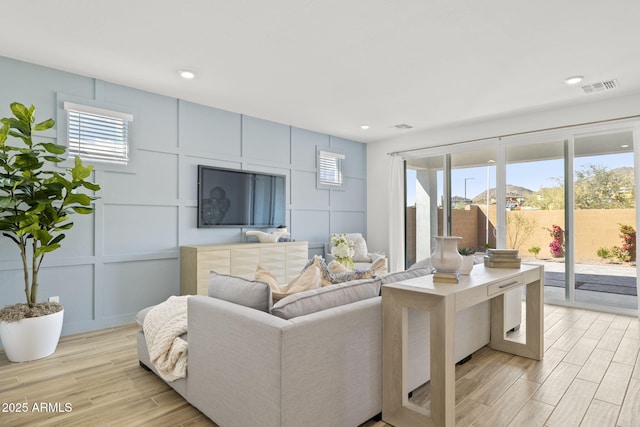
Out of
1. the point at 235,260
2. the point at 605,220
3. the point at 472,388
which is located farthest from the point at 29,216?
the point at 605,220

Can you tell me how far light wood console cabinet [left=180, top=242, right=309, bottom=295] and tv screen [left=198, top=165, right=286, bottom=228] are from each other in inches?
18.0

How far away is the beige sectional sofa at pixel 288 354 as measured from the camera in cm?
157

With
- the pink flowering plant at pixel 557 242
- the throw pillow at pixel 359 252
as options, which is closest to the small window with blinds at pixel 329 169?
the throw pillow at pixel 359 252

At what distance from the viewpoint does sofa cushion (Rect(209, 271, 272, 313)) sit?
6.09ft

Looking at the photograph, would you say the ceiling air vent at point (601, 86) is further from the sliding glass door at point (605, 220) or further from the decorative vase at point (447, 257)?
the decorative vase at point (447, 257)

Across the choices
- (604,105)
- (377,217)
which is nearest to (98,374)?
(377,217)

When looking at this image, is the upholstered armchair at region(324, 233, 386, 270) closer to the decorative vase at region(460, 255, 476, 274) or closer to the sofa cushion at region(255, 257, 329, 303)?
the decorative vase at region(460, 255, 476, 274)

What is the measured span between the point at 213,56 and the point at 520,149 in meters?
4.24

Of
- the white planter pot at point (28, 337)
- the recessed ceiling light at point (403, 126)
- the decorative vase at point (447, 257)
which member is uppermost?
the recessed ceiling light at point (403, 126)

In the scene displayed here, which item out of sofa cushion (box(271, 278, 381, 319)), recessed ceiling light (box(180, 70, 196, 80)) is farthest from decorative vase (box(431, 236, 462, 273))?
recessed ceiling light (box(180, 70, 196, 80))

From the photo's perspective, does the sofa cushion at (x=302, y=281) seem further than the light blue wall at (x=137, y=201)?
No

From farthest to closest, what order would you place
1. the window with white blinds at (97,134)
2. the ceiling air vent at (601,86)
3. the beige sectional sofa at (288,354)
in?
the ceiling air vent at (601,86), the window with white blinds at (97,134), the beige sectional sofa at (288,354)

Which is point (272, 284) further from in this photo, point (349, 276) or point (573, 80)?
point (573, 80)

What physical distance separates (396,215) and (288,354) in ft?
16.4
